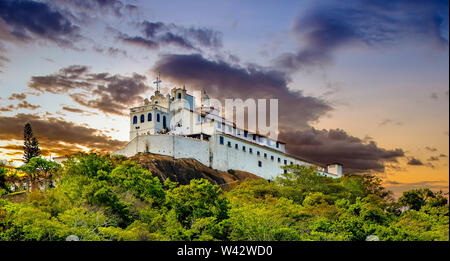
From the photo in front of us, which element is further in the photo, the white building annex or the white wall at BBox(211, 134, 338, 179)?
the white wall at BBox(211, 134, 338, 179)

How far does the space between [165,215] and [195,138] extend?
109ft

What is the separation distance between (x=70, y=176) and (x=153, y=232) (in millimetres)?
9804

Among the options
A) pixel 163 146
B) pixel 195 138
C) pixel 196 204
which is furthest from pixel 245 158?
pixel 196 204

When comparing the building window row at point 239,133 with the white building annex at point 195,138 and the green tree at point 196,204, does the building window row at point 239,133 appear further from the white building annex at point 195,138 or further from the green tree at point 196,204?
the green tree at point 196,204

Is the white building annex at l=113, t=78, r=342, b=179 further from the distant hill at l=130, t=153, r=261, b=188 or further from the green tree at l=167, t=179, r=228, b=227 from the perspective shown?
the green tree at l=167, t=179, r=228, b=227

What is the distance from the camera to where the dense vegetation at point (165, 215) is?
1440 inches

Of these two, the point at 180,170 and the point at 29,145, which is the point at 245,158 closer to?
the point at 180,170

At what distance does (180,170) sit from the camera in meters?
64.6

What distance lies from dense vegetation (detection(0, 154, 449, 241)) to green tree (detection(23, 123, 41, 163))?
16.8 m

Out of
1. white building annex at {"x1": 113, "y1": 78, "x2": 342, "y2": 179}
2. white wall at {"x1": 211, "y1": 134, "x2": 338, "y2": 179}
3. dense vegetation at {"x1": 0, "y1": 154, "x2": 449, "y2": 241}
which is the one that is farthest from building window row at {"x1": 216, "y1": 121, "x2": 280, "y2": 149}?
dense vegetation at {"x1": 0, "y1": 154, "x2": 449, "y2": 241}

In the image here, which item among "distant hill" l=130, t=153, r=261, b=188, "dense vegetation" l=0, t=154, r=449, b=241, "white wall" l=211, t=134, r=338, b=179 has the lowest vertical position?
"dense vegetation" l=0, t=154, r=449, b=241

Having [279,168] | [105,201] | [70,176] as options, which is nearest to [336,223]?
[105,201]

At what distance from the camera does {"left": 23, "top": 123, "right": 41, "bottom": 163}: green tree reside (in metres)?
68.6

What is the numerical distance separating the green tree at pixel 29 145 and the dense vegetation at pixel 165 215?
16.8 meters
